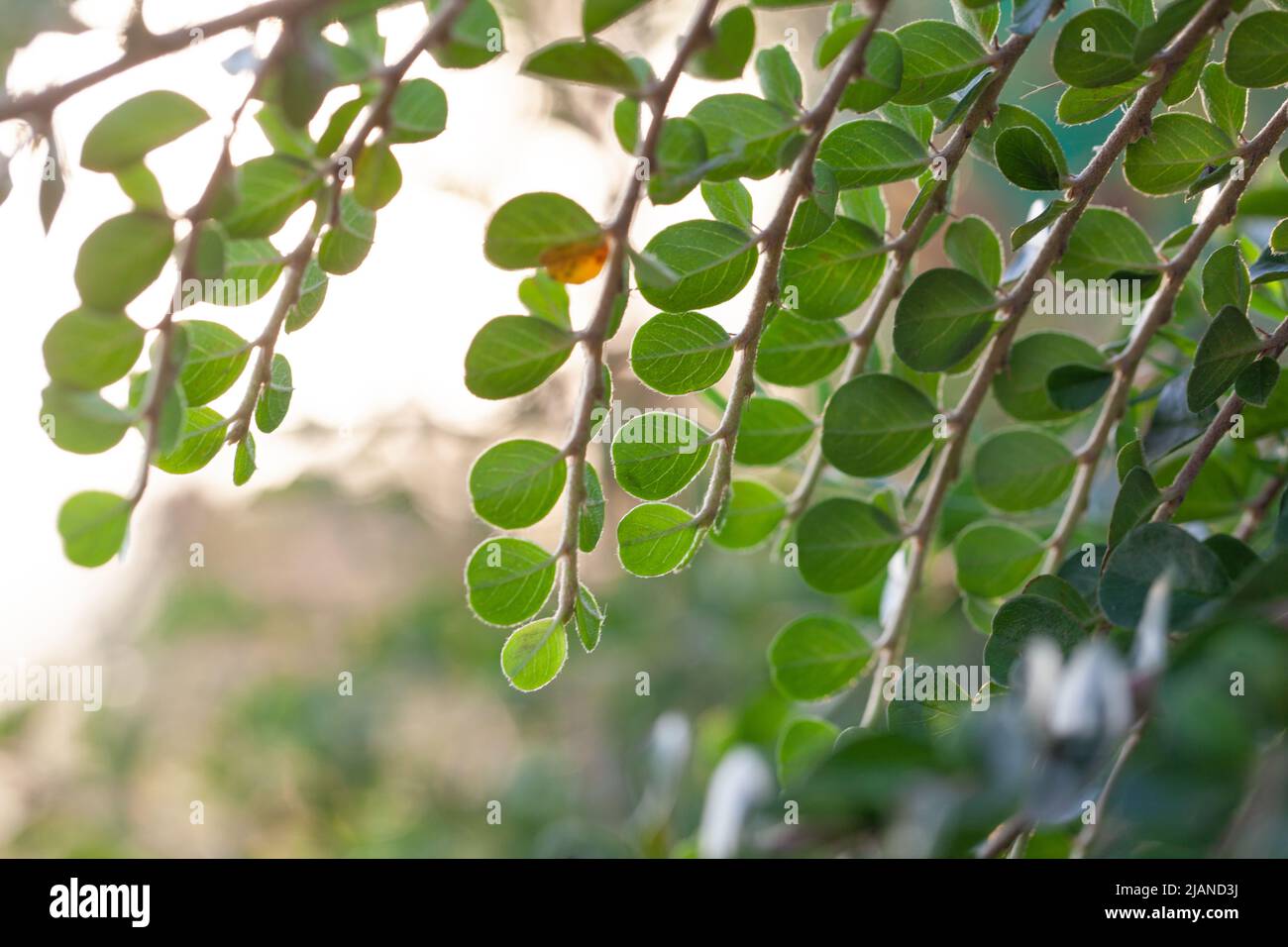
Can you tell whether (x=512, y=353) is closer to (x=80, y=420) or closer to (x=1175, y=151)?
(x=80, y=420)

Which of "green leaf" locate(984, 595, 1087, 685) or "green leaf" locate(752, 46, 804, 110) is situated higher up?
"green leaf" locate(752, 46, 804, 110)

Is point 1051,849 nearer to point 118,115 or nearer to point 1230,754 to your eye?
point 1230,754

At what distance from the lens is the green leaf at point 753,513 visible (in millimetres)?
585

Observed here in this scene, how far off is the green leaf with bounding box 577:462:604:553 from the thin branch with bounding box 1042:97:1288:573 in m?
0.24

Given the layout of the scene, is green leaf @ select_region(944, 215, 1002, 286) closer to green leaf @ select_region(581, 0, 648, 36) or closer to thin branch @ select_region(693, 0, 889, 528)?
thin branch @ select_region(693, 0, 889, 528)

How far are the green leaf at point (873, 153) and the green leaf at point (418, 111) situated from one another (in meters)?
0.16

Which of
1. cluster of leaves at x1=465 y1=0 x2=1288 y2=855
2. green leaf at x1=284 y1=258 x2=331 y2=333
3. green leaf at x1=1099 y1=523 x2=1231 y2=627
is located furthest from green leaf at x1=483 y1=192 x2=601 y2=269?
green leaf at x1=1099 y1=523 x2=1231 y2=627

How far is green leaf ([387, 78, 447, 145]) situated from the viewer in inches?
14.4

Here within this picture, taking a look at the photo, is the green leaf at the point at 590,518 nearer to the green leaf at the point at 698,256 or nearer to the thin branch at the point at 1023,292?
the green leaf at the point at 698,256

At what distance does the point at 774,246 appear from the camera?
0.38m

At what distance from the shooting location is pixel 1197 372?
40cm

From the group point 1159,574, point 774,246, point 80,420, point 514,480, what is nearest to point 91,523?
point 80,420

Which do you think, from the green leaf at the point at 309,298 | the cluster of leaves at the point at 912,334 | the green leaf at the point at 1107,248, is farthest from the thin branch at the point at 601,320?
the green leaf at the point at 1107,248

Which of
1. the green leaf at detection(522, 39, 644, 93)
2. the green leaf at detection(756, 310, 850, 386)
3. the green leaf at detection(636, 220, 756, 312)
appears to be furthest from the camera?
the green leaf at detection(756, 310, 850, 386)
